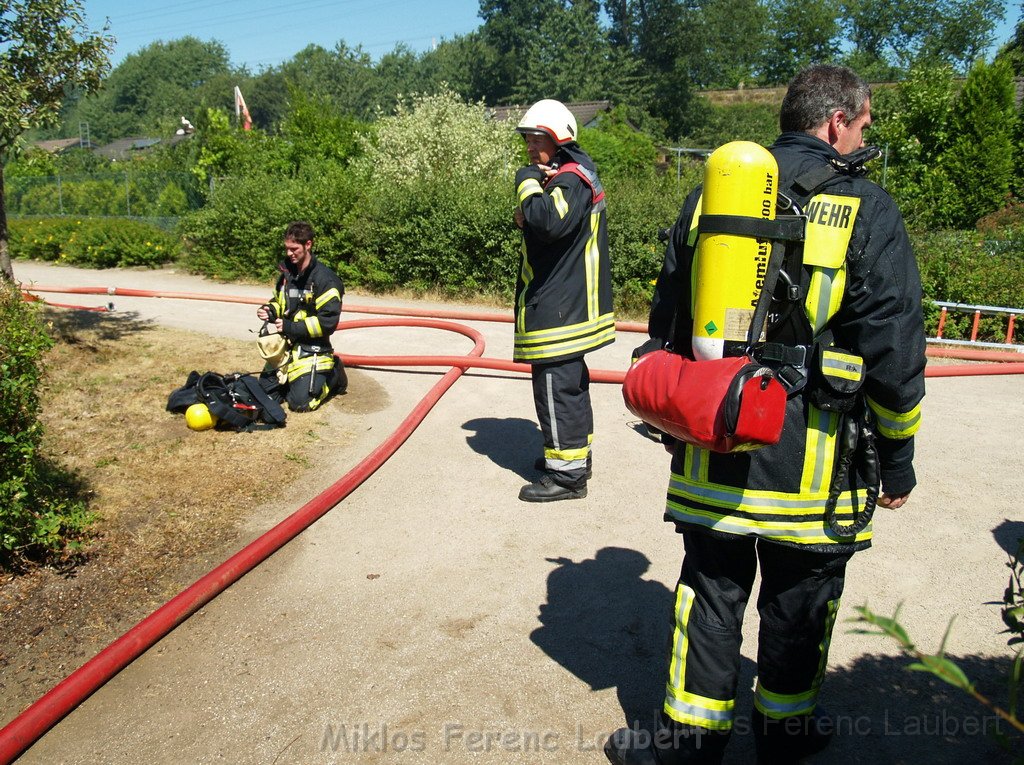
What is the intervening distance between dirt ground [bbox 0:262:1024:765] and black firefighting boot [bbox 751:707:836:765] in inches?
6.1

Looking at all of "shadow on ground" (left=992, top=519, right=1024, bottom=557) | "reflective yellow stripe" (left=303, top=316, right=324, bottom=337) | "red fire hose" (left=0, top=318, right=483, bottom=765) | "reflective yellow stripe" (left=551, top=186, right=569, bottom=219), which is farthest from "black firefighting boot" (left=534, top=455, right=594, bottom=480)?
"shadow on ground" (left=992, top=519, right=1024, bottom=557)

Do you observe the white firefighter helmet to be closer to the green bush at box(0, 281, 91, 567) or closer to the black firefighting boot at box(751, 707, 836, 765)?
the green bush at box(0, 281, 91, 567)

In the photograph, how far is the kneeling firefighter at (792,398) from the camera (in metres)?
2.29

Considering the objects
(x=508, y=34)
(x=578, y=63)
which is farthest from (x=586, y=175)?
(x=508, y=34)

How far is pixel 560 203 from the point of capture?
4.68m

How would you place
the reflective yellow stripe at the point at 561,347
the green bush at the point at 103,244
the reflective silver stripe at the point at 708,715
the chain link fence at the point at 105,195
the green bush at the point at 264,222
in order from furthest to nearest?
the chain link fence at the point at 105,195 → the green bush at the point at 103,244 → the green bush at the point at 264,222 → the reflective yellow stripe at the point at 561,347 → the reflective silver stripe at the point at 708,715

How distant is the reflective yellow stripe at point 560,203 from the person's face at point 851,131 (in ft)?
7.57

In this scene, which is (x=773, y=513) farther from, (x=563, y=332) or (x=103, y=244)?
(x=103, y=244)

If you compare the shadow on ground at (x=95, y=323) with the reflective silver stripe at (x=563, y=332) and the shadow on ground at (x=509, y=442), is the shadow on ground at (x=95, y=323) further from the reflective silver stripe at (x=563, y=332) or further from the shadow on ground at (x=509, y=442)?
the reflective silver stripe at (x=563, y=332)

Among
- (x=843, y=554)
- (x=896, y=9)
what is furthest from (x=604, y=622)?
(x=896, y=9)

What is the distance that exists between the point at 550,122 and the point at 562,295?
3.24ft

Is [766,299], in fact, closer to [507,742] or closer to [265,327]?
[507,742]

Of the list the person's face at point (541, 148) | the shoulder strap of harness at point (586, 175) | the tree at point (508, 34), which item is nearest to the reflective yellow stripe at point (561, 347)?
the shoulder strap of harness at point (586, 175)

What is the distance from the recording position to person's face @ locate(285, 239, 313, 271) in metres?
6.63
